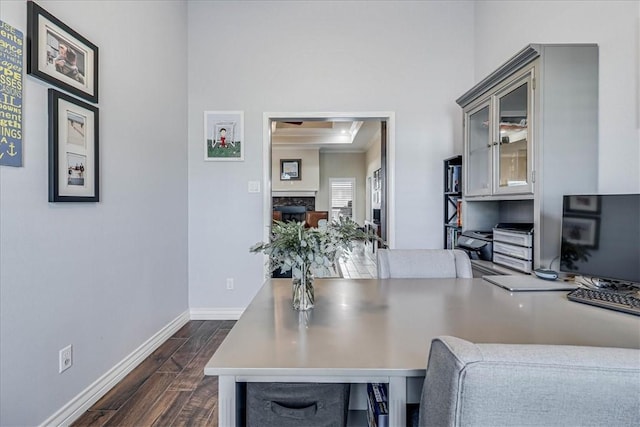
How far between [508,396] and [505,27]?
10.1ft

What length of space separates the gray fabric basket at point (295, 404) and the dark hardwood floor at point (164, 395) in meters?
1.08

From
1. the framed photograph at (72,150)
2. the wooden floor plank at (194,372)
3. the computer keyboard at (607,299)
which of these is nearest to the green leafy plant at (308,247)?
the computer keyboard at (607,299)

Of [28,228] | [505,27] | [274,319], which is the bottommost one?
[274,319]

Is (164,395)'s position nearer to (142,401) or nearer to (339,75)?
(142,401)

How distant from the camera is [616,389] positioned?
490mm

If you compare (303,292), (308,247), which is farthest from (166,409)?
(308,247)

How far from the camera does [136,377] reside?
87.0 inches

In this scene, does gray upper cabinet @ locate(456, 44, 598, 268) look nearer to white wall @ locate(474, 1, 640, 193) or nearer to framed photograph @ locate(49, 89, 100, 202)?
white wall @ locate(474, 1, 640, 193)

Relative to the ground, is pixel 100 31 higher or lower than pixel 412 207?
higher

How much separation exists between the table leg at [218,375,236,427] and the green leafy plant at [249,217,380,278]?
15.8 inches

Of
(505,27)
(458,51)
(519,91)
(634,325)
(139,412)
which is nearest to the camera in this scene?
(634,325)

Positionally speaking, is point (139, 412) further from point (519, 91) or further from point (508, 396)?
point (519, 91)

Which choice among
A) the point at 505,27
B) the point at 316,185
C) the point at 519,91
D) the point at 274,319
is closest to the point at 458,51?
the point at 505,27

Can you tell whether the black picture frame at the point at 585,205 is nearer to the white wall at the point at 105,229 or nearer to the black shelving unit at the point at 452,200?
the black shelving unit at the point at 452,200
